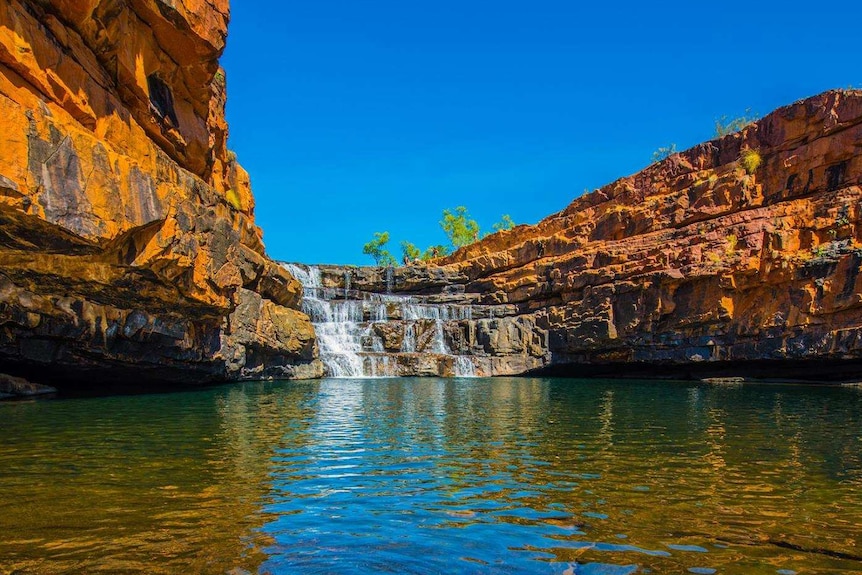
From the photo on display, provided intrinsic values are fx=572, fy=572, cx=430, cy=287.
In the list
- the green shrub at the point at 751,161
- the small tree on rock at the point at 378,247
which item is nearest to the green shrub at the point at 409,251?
the small tree on rock at the point at 378,247

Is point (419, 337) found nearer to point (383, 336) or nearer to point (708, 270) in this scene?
point (383, 336)

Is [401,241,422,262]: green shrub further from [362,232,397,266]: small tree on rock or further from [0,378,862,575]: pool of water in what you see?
[0,378,862,575]: pool of water

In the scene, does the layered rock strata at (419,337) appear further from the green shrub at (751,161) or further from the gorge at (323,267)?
the green shrub at (751,161)

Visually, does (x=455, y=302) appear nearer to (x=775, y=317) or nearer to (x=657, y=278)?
(x=657, y=278)

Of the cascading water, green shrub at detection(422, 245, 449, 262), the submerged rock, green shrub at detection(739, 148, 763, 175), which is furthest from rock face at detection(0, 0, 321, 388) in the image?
green shrub at detection(422, 245, 449, 262)

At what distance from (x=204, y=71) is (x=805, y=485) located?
89.6 ft

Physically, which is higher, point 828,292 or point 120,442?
point 828,292

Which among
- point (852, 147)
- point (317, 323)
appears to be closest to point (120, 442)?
point (317, 323)

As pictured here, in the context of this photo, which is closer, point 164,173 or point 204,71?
point 164,173

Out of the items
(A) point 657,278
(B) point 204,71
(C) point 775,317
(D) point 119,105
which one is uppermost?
(B) point 204,71

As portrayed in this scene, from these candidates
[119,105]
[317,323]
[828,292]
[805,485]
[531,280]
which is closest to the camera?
[805,485]

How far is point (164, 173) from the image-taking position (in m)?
24.3

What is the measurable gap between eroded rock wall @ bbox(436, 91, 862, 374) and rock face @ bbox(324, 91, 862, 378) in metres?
→ 0.09

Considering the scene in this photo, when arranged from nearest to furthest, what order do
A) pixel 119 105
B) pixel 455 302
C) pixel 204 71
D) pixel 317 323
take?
pixel 119 105, pixel 204 71, pixel 317 323, pixel 455 302
